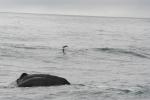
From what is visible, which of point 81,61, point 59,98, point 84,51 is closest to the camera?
point 59,98

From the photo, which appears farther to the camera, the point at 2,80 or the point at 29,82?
the point at 2,80

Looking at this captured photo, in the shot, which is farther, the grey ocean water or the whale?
the whale

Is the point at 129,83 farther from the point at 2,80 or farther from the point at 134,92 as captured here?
the point at 2,80

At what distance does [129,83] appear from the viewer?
22547 millimetres

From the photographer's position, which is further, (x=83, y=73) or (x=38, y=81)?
(x=83, y=73)

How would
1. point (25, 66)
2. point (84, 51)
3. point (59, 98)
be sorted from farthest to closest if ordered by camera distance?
point (84, 51) → point (25, 66) → point (59, 98)

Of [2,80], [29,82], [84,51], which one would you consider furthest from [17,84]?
[84,51]

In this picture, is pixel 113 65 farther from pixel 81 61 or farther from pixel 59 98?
Result: pixel 59 98

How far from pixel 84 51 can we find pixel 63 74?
16.5 m

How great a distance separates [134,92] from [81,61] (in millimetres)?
14342

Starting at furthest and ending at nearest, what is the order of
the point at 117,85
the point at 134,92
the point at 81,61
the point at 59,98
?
the point at 81,61, the point at 117,85, the point at 134,92, the point at 59,98

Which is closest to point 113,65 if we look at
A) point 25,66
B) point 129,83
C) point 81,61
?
point 81,61

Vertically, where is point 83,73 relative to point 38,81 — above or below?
below

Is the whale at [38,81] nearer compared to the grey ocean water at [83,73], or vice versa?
the grey ocean water at [83,73]
